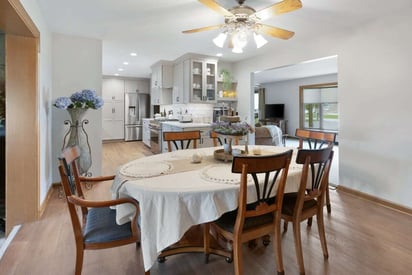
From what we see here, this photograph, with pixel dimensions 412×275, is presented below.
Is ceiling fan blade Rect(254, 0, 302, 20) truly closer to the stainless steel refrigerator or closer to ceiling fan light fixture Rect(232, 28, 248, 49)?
ceiling fan light fixture Rect(232, 28, 248, 49)

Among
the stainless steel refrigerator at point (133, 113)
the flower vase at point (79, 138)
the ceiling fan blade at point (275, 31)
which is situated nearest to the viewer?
the ceiling fan blade at point (275, 31)

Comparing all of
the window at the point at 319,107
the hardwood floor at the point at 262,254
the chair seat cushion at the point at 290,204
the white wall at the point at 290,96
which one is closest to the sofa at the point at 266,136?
the window at the point at 319,107

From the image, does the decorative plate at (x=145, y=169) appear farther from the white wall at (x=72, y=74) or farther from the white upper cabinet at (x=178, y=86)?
the white upper cabinet at (x=178, y=86)

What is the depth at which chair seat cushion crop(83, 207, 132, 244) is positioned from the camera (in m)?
1.54

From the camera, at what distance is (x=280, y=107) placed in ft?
33.9

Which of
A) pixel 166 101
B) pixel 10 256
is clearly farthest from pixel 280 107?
pixel 10 256

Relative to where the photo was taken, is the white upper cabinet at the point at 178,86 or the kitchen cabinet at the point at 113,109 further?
the kitchen cabinet at the point at 113,109

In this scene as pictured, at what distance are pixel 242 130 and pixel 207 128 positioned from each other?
2644mm

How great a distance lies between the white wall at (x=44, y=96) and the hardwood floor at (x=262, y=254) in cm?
69

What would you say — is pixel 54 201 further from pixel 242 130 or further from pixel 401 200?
pixel 401 200

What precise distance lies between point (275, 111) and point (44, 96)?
29.0ft

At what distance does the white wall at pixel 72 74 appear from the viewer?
3.82 metres

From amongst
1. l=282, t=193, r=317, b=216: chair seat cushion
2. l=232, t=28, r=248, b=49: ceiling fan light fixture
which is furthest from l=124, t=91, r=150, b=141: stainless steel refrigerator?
l=282, t=193, r=317, b=216: chair seat cushion

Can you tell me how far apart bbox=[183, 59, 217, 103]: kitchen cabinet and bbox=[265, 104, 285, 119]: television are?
545 centimetres
